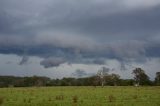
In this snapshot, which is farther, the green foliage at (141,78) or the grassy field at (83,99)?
the green foliage at (141,78)

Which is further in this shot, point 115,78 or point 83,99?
point 115,78

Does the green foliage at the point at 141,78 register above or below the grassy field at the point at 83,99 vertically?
above

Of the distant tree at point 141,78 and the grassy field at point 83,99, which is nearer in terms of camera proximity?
the grassy field at point 83,99

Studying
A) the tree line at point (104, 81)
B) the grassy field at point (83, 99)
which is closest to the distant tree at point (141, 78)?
the tree line at point (104, 81)

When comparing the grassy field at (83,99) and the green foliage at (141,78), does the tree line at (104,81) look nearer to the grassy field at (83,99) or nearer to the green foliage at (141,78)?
the green foliage at (141,78)

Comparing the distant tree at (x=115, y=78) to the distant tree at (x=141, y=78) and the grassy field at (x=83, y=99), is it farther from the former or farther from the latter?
the grassy field at (x=83, y=99)

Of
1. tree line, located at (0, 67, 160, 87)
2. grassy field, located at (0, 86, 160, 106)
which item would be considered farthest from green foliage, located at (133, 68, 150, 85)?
grassy field, located at (0, 86, 160, 106)

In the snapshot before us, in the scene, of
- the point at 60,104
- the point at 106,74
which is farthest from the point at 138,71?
the point at 60,104

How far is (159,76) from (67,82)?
4149 cm

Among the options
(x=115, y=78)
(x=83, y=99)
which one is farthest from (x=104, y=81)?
(x=83, y=99)

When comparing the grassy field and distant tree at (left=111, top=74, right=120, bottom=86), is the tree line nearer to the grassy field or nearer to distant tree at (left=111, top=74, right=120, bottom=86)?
distant tree at (left=111, top=74, right=120, bottom=86)

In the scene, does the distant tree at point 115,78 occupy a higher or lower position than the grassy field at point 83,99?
higher

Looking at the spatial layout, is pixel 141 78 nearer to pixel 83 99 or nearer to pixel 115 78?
pixel 115 78

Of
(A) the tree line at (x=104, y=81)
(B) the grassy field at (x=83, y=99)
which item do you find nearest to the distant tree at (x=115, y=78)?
(A) the tree line at (x=104, y=81)
